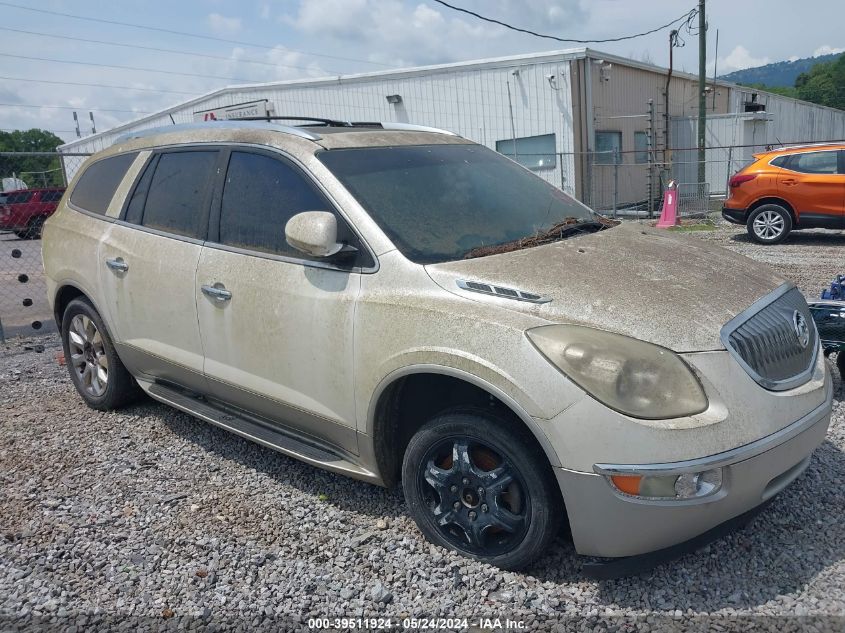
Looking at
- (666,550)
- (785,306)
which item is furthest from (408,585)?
(785,306)

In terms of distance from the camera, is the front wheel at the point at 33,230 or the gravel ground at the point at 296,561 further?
the front wheel at the point at 33,230

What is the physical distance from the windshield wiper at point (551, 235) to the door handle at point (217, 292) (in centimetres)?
133

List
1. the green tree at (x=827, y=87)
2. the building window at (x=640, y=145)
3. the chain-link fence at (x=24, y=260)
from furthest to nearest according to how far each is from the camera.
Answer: the green tree at (x=827, y=87)
the building window at (x=640, y=145)
the chain-link fence at (x=24, y=260)

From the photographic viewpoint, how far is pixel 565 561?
9.94ft

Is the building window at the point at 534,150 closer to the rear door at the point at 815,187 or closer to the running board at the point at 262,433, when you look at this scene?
the rear door at the point at 815,187

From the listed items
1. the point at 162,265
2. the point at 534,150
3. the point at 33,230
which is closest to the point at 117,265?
the point at 162,265

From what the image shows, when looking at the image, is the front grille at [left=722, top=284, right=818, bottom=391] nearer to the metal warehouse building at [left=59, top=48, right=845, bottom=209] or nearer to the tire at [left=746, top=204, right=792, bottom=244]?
the tire at [left=746, top=204, right=792, bottom=244]

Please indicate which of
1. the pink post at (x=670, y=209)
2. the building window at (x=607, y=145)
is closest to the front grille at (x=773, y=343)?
the pink post at (x=670, y=209)

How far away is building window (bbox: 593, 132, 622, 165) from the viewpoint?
790 inches

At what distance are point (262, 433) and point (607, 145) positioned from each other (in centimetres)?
1901

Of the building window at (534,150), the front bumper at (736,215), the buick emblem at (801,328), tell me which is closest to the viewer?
the buick emblem at (801,328)

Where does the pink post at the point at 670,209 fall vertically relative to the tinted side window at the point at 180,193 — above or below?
below

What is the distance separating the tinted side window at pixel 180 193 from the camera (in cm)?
400

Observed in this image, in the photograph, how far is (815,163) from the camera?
11.7 metres
